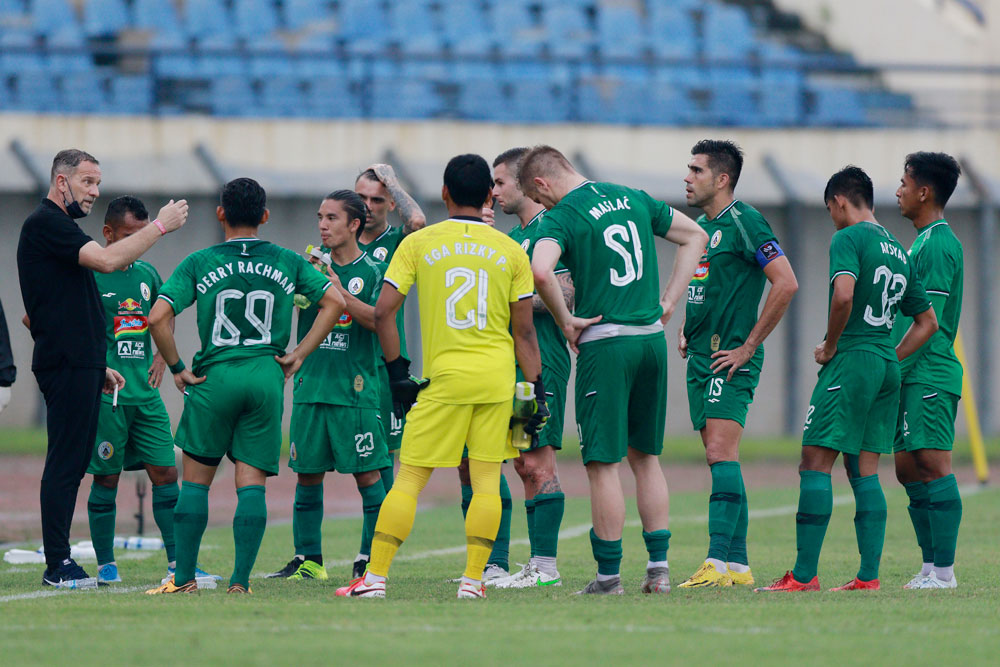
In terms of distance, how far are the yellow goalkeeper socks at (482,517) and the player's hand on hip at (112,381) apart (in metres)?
2.48

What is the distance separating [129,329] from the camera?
8.20 m

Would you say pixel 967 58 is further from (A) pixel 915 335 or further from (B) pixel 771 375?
(A) pixel 915 335

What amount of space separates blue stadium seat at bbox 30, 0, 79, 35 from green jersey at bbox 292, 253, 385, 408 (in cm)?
1608

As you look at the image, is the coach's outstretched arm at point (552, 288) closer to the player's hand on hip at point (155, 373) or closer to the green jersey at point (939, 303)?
the green jersey at point (939, 303)

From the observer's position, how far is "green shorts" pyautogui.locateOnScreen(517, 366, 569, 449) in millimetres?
7688

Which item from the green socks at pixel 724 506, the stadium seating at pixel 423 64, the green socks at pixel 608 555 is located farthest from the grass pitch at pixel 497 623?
the stadium seating at pixel 423 64

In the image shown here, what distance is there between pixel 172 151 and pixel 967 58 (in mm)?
14553

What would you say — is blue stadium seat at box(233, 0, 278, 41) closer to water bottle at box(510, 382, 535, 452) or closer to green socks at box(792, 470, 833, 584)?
water bottle at box(510, 382, 535, 452)

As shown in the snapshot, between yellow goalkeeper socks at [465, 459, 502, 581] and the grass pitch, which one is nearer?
the grass pitch

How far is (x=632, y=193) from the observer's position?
702cm

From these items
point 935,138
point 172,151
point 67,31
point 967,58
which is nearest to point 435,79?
point 172,151

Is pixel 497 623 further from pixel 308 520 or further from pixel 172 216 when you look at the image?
pixel 172 216

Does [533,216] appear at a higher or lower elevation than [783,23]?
lower

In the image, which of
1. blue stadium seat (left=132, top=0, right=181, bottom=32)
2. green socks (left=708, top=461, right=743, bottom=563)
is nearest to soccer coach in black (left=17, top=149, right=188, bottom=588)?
green socks (left=708, top=461, right=743, bottom=563)
